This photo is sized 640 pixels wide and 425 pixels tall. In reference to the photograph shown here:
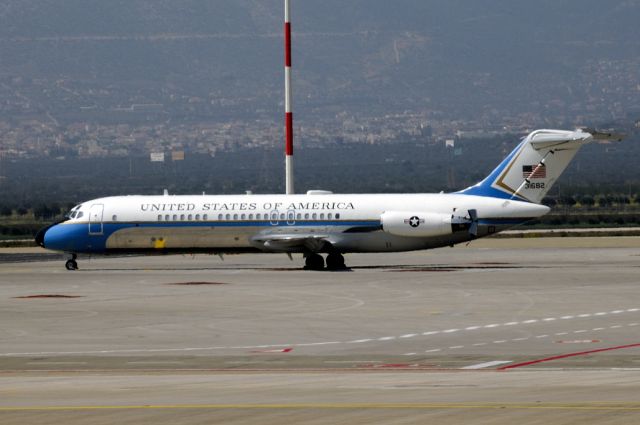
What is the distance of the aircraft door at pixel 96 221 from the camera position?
229 ft

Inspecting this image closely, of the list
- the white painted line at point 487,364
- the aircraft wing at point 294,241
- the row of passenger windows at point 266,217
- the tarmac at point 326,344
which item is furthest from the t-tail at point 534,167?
the white painted line at point 487,364

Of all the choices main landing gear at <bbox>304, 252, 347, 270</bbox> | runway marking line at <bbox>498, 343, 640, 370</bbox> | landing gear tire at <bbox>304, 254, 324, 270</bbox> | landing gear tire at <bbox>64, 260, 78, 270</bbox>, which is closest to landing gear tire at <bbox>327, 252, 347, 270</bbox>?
main landing gear at <bbox>304, 252, 347, 270</bbox>

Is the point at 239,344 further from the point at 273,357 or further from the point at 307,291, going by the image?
the point at 307,291

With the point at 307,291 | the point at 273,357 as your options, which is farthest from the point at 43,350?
the point at 307,291

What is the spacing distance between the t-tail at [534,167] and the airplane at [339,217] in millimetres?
43

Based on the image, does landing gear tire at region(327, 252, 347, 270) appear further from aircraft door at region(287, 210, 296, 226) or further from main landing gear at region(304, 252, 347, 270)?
aircraft door at region(287, 210, 296, 226)

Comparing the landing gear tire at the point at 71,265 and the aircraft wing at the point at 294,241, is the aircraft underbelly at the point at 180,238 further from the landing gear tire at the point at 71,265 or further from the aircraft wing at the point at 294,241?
the landing gear tire at the point at 71,265

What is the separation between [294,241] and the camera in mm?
66250

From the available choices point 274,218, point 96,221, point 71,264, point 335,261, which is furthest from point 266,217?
point 71,264

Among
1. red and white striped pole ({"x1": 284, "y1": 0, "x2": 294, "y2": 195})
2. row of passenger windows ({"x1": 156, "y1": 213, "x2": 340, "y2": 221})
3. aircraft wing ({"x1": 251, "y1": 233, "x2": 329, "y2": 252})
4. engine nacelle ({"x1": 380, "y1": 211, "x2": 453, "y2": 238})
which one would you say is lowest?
aircraft wing ({"x1": 251, "y1": 233, "x2": 329, "y2": 252})

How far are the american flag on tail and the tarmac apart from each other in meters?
3.92

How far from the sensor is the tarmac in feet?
75.5

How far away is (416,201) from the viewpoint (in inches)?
2621

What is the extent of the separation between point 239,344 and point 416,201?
31.3 m
